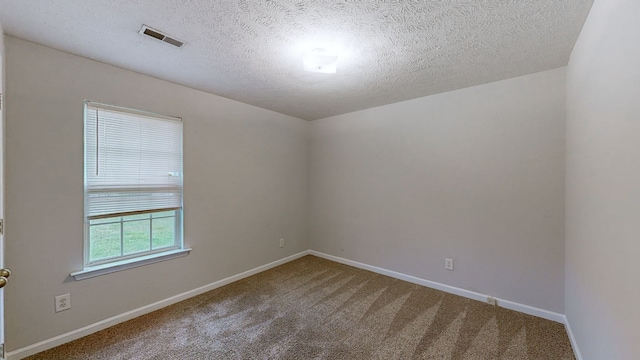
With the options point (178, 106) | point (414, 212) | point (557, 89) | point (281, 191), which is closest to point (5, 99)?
point (178, 106)

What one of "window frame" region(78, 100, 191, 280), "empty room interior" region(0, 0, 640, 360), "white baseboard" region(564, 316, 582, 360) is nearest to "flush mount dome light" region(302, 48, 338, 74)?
"empty room interior" region(0, 0, 640, 360)

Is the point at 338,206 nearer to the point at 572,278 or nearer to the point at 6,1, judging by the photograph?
the point at 572,278

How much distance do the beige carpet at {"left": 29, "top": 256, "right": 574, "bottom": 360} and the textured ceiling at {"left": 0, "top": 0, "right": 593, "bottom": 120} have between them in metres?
2.29

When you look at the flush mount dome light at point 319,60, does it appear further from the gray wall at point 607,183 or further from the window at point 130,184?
the window at point 130,184

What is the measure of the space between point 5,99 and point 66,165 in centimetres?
54

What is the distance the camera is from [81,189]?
207 cm

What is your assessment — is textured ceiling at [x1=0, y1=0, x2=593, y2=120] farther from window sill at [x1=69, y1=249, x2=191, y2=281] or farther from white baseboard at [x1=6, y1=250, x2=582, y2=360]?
white baseboard at [x1=6, y1=250, x2=582, y2=360]

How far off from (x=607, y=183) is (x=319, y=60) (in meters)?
1.84

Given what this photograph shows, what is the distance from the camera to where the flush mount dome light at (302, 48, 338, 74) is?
1887 millimetres

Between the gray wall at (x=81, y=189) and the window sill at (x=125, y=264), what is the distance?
0.17ft

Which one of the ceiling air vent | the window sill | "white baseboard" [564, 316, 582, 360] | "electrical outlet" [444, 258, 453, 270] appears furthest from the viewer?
"electrical outlet" [444, 258, 453, 270]

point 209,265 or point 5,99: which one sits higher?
point 5,99

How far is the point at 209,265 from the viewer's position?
A: 2932 millimetres

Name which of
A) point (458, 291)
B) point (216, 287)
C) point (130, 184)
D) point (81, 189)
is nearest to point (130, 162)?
point (130, 184)
